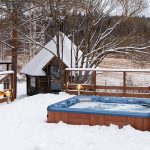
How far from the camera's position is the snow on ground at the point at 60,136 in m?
5.13

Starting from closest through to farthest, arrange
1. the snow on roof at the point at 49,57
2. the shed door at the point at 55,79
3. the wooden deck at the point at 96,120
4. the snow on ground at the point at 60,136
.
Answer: the snow on ground at the point at 60,136 → the wooden deck at the point at 96,120 → the snow on roof at the point at 49,57 → the shed door at the point at 55,79

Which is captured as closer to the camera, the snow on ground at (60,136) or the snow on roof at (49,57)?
the snow on ground at (60,136)

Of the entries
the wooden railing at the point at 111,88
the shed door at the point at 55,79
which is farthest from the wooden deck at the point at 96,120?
the shed door at the point at 55,79

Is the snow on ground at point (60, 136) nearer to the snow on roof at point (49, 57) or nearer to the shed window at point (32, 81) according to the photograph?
the snow on roof at point (49, 57)

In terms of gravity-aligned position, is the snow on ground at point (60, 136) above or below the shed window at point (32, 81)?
below

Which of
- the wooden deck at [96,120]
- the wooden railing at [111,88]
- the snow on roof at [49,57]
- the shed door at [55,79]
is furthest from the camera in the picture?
the shed door at [55,79]

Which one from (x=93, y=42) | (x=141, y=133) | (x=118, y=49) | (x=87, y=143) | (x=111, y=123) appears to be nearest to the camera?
(x=87, y=143)

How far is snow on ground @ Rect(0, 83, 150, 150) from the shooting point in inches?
202

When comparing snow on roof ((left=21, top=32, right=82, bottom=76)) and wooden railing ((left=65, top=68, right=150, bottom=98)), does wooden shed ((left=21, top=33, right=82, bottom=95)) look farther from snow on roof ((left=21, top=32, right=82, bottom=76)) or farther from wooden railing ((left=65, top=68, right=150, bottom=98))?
wooden railing ((left=65, top=68, right=150, bottom=98))

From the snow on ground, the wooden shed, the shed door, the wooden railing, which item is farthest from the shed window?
the snow on ground

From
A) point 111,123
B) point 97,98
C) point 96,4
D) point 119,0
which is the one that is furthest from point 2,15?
point 111,123

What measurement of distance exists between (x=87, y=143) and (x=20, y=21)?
40.5 ft

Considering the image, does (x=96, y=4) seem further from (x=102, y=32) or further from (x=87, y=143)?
(x=87, y=143)

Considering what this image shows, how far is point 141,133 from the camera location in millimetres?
5934
